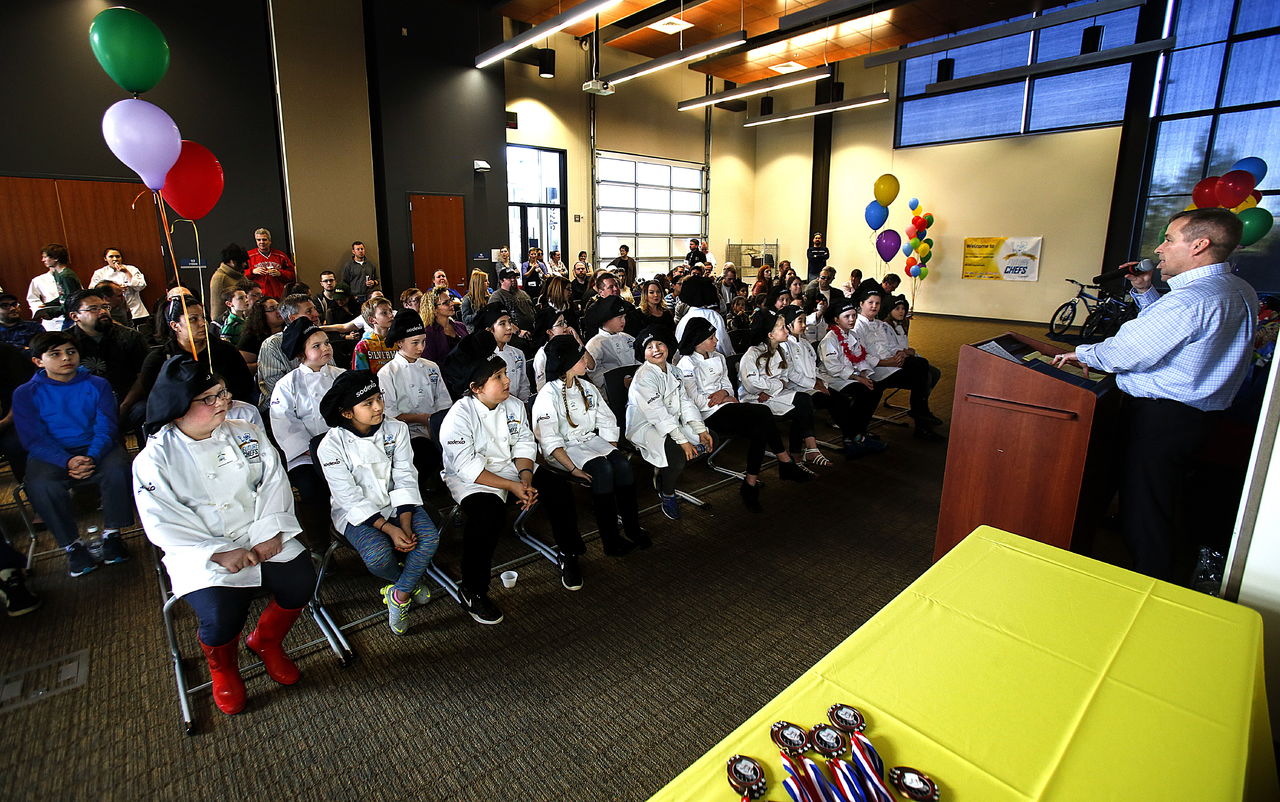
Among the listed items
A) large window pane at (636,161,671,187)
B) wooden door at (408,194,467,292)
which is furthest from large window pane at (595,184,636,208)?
wooden door at (408,194,467,292)

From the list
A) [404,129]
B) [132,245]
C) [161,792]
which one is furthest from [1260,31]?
[132,245]

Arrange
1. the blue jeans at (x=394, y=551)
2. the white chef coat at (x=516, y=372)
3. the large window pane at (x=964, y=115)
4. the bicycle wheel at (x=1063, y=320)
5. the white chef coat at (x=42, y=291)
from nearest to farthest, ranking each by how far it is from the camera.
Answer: the blue jeans at (x=394, y=551), the white chef coat at (x=516, y=372), the white chef coat at (x=42, y=291), the bicycle wheel at (x=1063, y=320), the large window pane at (x=964, y=115)

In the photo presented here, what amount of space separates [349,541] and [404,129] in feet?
29.4

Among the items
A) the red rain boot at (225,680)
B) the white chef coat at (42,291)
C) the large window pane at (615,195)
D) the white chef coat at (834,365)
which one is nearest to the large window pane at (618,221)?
the large window pane at (615,195)

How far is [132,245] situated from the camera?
7.78 m

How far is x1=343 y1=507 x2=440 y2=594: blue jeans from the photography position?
255cm

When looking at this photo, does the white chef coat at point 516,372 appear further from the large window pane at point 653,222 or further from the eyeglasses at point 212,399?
the large window pane at point 653,222

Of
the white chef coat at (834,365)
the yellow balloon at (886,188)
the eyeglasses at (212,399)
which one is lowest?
the white chef coat at (834,365)

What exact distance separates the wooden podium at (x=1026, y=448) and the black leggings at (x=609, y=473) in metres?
1.60

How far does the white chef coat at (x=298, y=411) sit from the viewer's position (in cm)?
323

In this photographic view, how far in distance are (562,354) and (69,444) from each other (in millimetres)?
2459

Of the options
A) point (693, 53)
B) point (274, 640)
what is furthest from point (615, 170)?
point (274, 640)

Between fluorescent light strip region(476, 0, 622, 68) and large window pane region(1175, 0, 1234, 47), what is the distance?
30.7 ft

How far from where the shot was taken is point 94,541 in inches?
134
